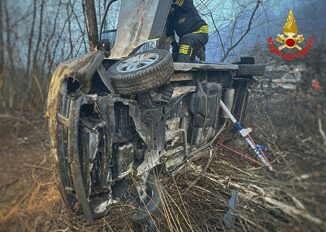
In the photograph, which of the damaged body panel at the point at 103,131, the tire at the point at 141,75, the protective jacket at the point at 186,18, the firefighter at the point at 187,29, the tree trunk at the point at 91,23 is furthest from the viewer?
the tree trunk at the point at 91,23

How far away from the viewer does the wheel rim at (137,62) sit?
2.56 meters

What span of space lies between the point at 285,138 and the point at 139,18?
88.2 inches

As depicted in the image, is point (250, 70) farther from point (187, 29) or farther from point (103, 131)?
point (103, 131)

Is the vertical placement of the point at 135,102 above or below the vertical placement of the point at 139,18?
below

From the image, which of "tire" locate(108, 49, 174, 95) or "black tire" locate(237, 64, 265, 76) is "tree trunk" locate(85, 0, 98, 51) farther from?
"tire" locate(108, 49, 174, 95)

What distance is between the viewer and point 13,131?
14.5 ft

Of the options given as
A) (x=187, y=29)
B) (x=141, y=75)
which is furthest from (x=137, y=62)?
(x=187, y=29)

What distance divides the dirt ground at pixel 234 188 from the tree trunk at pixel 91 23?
277cm

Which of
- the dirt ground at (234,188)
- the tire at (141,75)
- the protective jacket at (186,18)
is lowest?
the dirt ground at (234,188)

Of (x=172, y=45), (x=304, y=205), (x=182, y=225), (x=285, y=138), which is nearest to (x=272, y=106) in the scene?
(x=285, y=138)

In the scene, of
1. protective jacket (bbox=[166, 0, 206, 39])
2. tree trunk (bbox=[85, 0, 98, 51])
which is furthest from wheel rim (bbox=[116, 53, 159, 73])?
tree trunk (bbox=[85, 0, 98, 51])

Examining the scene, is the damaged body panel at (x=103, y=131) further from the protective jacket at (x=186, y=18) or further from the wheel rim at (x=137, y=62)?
the protective jacket at (x=186, y=18)

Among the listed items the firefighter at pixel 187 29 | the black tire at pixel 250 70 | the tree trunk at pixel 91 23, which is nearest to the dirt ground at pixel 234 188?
the black tire at pixel 250 70

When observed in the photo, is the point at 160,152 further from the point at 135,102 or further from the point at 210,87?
the point at 210,87
